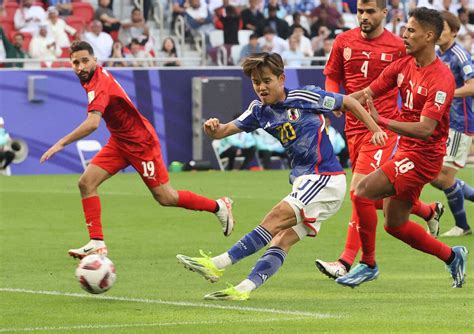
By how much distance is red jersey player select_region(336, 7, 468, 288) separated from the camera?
10.0m

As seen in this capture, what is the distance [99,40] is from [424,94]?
57.6 ft

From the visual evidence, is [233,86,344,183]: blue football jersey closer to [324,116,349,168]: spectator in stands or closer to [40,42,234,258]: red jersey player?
[40,42,234,258]: red jersey player

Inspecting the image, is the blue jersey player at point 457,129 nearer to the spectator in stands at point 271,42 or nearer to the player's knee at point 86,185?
the player's knee at point 86,185

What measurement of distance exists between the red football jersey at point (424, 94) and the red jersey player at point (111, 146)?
122 inches

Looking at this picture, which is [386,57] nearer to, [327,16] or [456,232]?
[456,232]

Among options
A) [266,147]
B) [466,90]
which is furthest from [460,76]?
[266,147]

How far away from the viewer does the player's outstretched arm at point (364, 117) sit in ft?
31.6

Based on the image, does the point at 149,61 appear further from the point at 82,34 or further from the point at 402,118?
the point at 402,118

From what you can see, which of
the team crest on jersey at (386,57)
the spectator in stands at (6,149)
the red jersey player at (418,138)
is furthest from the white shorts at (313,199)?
the spectator in stands at (6,149)

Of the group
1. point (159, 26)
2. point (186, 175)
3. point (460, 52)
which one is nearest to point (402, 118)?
point (460, 52)

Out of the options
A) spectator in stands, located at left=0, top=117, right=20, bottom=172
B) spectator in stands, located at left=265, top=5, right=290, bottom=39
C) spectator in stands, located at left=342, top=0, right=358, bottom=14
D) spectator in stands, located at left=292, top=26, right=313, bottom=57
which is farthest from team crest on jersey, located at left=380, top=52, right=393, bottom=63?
spectator in stands, located at left=342, top=0, right=358, bottom=14

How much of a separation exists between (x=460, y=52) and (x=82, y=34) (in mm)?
14186

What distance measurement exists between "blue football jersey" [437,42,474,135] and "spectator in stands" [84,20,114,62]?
41.9 ft

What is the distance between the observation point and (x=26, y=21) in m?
26.8
